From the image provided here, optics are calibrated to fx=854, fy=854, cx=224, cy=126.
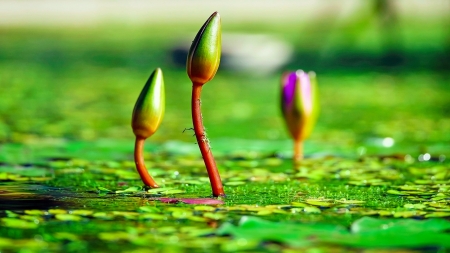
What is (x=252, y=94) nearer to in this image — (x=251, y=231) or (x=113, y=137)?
(x=113, y=137)

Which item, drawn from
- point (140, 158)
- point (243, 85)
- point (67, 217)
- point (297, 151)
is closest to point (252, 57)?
point (243, 85)

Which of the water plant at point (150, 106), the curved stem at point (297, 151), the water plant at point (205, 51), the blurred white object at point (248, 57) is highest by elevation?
the blurred white object at point (248, 57)

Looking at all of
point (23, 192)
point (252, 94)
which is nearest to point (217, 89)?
point (252, 94)

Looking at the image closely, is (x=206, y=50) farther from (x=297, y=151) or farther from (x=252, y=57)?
(x=252, y=57)

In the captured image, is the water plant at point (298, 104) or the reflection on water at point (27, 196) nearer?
the reflection on water at point (27, 196)

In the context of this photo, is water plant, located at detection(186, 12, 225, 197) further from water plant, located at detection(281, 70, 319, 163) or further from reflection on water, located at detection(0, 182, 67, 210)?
water plant, located at detection(281, 70, 319, 163)

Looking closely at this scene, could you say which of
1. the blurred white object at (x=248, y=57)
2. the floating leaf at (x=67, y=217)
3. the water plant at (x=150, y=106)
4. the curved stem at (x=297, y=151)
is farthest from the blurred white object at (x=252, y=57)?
the floating leaf at (x=67, y=217)

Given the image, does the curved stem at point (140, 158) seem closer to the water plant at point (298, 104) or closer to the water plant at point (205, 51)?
the water plant at point (205, 51)
